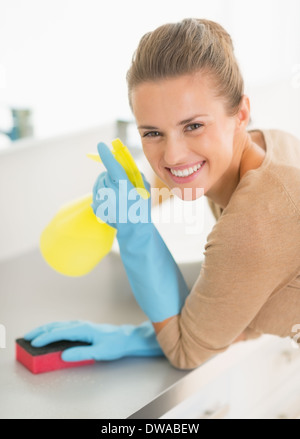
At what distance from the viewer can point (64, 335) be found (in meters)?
0.98

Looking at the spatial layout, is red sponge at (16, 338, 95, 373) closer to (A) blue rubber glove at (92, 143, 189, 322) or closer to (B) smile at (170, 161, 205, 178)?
(A) blue rubber glove at (92, 143, 189, 322)

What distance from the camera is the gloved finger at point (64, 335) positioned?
0.96 m

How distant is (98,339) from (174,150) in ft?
1.08

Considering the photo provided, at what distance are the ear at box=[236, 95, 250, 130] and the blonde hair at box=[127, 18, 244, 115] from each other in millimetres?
50

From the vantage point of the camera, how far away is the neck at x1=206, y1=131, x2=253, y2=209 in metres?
0.96

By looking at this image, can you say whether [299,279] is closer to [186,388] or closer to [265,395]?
[186,388]

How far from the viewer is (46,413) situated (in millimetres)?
834

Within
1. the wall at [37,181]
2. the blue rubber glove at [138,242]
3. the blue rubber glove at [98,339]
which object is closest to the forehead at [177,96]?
the blue rubber glove at [138,242]

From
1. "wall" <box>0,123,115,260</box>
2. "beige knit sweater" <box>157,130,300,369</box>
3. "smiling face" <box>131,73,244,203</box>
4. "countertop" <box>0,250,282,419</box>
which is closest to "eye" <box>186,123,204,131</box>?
"smiling face" <box>131,73,244,203</box>

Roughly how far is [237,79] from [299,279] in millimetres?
305

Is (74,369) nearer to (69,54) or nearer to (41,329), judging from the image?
(41,329)

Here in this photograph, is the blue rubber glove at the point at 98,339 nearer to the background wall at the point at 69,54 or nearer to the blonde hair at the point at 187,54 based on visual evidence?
the blonde hair at the point at 187,54

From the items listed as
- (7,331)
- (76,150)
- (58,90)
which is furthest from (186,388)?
(58,90)

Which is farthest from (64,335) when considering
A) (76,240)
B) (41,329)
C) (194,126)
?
(194,126)
